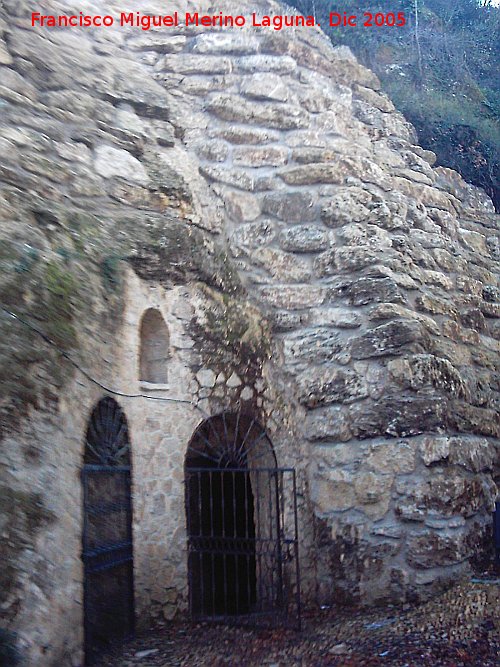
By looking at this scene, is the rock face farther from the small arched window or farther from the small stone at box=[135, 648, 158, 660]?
the small stone at box=[135, 648, 158, 660]

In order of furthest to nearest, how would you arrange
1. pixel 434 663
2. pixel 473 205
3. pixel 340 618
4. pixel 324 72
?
pixel 473 205 < pixel 324 72 < pixel 340 618 < pixel 434 663

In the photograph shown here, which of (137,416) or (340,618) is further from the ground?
(137,416)

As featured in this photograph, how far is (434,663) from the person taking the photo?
12.9ft

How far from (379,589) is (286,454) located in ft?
3.76

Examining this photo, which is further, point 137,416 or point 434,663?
point 137,416

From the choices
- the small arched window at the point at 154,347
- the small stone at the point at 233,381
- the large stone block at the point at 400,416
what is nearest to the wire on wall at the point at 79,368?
the small arched window at the point at 154,347

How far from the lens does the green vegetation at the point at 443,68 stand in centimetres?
808

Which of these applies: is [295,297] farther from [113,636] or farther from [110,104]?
[113,636]

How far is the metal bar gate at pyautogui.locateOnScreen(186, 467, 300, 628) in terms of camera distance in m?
4.70

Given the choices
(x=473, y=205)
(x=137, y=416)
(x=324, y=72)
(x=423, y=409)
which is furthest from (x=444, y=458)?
(x=324, y=72)

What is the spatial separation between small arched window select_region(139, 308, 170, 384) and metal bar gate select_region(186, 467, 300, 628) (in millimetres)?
667

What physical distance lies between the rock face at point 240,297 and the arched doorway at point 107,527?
96mm

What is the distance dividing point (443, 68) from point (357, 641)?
24.2 feet

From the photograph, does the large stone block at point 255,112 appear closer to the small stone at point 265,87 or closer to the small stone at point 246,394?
the small stone at point 265,87
